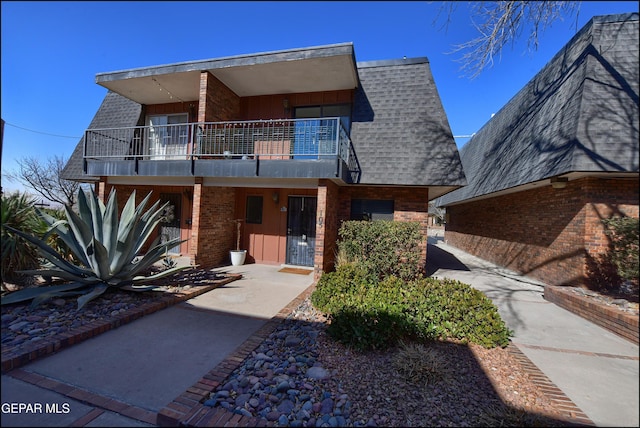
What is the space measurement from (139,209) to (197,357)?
10.6 ft

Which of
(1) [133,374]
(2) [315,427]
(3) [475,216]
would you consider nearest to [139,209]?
(1) [133,374]

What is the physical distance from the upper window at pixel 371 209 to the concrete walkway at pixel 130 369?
14.9ft

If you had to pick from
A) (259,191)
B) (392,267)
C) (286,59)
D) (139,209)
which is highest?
(286,59)

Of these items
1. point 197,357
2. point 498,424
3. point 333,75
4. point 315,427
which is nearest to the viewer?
point 498,424

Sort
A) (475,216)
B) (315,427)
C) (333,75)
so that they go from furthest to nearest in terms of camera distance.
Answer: (475,216) < (333,75) < (315,427)

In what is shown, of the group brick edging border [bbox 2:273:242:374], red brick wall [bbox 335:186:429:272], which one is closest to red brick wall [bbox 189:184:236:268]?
brick edging border [bbox 2:273:242:374]

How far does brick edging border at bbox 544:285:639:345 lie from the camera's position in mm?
1075

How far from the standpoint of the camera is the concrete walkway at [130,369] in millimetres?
2117

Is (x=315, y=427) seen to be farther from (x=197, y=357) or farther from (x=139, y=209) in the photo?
(x=139, y=209)

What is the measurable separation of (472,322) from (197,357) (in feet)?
12.2

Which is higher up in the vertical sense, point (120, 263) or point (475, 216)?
point (475, 216)

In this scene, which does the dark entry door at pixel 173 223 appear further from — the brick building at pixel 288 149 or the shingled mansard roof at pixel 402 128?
the shingled mansard roof at pixel 402 128

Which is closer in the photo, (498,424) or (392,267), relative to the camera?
(498,424)

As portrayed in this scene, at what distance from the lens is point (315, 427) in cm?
218
